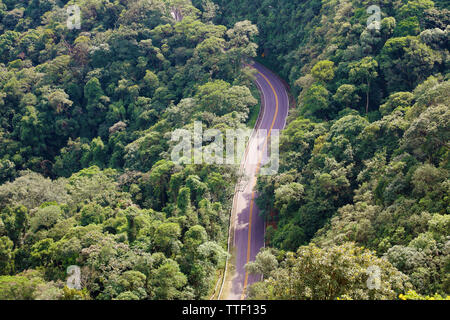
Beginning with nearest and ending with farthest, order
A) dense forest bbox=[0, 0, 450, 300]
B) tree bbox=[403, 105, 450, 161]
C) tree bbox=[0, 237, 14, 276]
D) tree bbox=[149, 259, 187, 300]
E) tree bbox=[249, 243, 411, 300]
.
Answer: tree bbox=[249, 243, 411, 300] < dense forest bbox=[0, 0, 450, 300] < tree bbox=[149, 259, 187, 300] < tree bbox=[403, 105, 450, 161] < tree bbox=[0, 237, 14, 276]

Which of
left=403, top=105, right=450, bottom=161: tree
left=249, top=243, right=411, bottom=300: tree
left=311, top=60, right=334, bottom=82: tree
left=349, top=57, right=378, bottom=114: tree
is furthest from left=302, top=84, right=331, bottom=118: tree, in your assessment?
left=249, top=243, right=411, bottom=300: tree

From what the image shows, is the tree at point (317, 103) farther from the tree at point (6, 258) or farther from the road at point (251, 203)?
the tree at point (6, 258)

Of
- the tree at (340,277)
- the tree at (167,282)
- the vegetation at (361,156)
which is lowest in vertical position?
the tree at (167,282)

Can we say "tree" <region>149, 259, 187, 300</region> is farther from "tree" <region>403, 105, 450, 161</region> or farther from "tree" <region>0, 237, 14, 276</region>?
"tree" <region>403, 105, 450, 161</region>

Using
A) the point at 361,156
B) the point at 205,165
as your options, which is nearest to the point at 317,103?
the point at 361,156

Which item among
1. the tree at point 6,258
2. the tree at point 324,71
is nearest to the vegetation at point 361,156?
the tree at point 324,71
